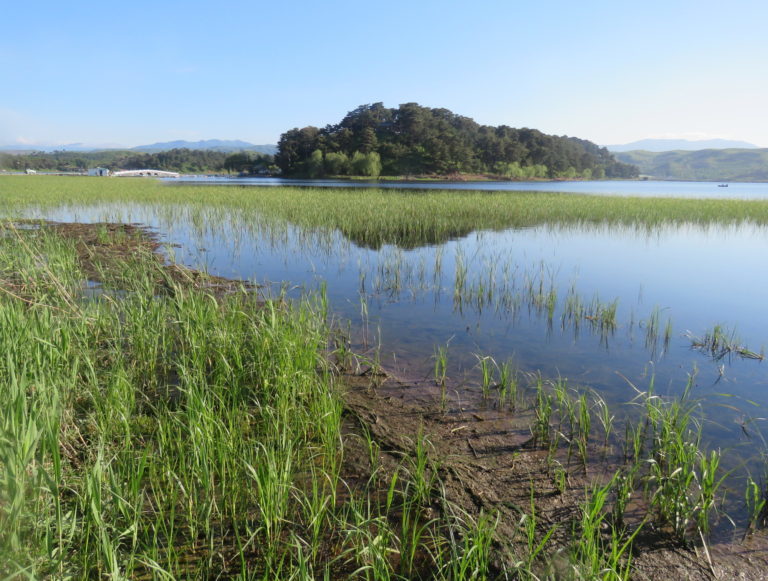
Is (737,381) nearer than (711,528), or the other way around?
(711,528)

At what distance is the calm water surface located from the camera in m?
5.77

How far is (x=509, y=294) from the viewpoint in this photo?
9219mm

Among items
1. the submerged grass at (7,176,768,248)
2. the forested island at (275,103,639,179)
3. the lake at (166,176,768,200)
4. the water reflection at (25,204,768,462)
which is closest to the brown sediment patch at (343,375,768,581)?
the water reflection at (25,204,768,462)

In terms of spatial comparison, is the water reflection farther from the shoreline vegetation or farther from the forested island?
the forested island

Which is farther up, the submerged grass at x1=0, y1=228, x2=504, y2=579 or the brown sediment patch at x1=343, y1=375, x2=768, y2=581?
the submerged grass at x1=0, y1=228, x2=504, y2=579

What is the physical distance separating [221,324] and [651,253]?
1474 centimetres

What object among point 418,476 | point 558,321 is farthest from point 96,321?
point 558,321

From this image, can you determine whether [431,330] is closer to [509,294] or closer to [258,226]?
[509,294]

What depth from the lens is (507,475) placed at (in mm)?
3568

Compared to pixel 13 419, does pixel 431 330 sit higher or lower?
lower

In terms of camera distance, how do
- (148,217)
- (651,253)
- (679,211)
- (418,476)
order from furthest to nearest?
1. (679,211)
2. (148,217)
3. (651,253)
4. (418,476)

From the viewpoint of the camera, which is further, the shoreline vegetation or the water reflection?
the water reflection

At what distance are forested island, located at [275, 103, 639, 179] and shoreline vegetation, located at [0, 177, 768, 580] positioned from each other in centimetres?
9163

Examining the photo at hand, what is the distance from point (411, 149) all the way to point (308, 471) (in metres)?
109
